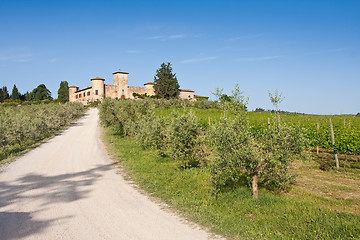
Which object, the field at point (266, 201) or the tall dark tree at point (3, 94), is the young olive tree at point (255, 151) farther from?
the tall dark tree at point (3, 94)

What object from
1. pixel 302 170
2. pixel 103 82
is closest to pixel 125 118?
pixel 302 170

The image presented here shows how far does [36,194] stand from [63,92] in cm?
8864

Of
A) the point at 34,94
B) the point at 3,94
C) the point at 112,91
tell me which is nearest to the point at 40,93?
the point at 34,94

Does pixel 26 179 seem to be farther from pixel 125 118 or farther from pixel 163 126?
pixel 125 118

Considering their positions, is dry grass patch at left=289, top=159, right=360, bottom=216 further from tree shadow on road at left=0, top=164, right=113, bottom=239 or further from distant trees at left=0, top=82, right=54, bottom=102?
distant trees at left=0, top=82, right=54, bottom=102

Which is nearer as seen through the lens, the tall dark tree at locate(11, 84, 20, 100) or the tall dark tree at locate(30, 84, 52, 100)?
the tall dark tree at locate(11, 84, 20, 100)

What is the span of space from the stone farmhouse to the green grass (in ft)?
206

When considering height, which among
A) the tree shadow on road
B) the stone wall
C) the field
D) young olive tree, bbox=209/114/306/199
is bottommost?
the field

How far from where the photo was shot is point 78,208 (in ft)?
23.8

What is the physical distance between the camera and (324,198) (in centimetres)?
801

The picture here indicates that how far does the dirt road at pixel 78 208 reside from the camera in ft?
18.8

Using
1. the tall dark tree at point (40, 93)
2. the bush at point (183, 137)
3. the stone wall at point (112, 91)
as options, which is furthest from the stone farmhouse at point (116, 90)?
the bush at point (183, 137)

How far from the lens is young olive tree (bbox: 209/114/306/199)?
23.7ft

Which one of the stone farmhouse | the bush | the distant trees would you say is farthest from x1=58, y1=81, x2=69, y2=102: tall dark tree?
the bush
